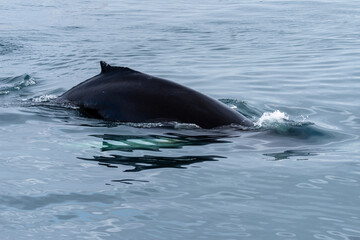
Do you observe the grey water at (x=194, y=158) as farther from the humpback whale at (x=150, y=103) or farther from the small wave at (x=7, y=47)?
the small wave at (x=7, y=47)

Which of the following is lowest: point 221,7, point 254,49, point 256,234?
point 256,234

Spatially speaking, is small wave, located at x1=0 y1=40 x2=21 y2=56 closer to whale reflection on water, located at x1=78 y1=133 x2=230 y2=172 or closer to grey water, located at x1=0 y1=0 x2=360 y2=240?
grey water, located at x1=0 y1=0 x2=360 y2=240

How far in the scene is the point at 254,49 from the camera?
1981 centimetres

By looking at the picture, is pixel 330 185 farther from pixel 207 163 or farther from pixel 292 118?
pixel 292 118

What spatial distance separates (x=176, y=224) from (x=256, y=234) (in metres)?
0.67

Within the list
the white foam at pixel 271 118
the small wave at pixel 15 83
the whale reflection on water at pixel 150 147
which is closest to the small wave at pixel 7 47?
the small wave at pixel 15 83

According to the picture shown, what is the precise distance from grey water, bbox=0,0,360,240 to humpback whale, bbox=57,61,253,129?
18 cm

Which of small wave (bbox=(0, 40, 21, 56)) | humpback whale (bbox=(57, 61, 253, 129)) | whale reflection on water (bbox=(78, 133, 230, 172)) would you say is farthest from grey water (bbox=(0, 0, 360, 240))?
small wave (bbox=(0, 40, 21, 56))

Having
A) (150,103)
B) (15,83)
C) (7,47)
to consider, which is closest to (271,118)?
(150,103)

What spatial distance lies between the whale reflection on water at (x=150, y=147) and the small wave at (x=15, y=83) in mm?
5057

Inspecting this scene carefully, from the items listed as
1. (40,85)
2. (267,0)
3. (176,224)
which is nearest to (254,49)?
(40,85)

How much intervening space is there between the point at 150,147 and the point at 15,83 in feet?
22.5

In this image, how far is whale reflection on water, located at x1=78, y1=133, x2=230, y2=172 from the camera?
24.2 ft

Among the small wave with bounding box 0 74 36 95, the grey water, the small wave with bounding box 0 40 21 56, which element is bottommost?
the grey water
